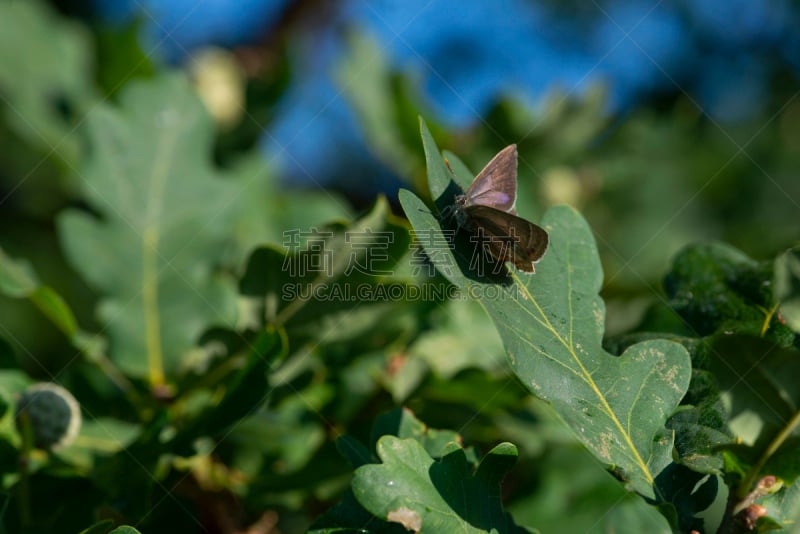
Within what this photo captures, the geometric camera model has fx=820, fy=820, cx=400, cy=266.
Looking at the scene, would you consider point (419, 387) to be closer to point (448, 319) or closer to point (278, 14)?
point (448, 319)

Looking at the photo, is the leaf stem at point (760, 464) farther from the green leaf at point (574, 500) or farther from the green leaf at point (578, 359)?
the green leaf at point (574, 500)

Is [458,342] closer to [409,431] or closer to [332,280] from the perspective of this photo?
[332,280]

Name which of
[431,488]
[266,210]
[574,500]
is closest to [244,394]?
[431,488]

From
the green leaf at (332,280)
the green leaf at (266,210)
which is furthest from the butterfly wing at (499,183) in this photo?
the green leaf at (266,210)

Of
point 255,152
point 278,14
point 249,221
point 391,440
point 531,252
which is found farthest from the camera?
point 278,14

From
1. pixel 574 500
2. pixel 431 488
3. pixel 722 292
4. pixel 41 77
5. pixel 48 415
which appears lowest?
pixel 41 77

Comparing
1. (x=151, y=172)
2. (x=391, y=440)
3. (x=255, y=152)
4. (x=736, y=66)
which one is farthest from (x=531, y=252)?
(x=736, y=66)

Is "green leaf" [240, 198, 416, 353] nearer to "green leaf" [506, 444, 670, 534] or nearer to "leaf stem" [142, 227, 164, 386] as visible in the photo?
"leaf stem" [142, 227, 164, 386]
